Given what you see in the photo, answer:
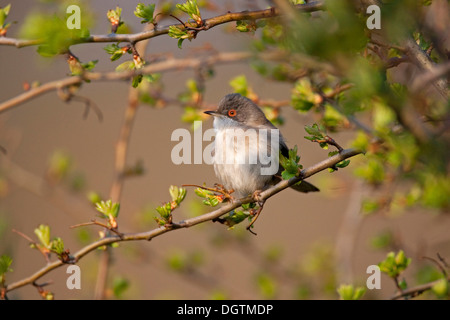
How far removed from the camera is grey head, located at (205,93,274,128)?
4453 mm

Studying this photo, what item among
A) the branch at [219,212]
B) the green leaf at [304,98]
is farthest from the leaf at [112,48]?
the green leaf at [304,98]

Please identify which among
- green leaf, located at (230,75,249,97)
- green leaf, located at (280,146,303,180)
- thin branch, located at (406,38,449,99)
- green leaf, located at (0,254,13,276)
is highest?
green leaf, located at (230,75,249,97)

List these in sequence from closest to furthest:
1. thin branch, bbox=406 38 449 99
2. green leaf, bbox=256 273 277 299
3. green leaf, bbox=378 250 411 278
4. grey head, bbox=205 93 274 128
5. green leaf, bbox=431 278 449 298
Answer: thin branch, bbox=406 38 449 99
green leaf, bbox=431 278 449 298
green leaf, bbox=378 250 411 278
grey head, bbox=205 93 274 128
green leaf, bbox=256 273 277 299

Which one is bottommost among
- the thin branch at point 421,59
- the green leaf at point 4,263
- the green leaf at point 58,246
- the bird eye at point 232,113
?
the green leaf at point 4,263

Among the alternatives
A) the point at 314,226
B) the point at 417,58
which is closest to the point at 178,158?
the point at 417,58

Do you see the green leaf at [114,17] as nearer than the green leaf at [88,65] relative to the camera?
Yes

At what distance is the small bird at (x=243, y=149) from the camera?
3.95 metres

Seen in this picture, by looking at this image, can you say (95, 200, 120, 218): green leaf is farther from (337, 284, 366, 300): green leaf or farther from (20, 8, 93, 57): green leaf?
(337, 284, 366, 300): green leaf

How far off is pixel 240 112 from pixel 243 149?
631 mm

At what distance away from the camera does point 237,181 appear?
398 centimetres

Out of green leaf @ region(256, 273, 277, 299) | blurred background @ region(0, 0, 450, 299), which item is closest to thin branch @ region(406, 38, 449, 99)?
blurred background @ region(0, 0, 450, 299)

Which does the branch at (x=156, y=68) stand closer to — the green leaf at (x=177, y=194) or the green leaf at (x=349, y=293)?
the green leaf at (x=177, y=194)
